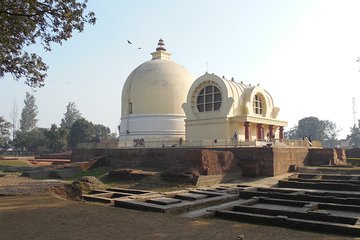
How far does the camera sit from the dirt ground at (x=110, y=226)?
7.12 metres

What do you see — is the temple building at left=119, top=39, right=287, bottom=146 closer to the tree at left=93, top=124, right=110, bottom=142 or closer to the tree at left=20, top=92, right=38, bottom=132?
the tree at left=93, top=124, right=110, bottom=142

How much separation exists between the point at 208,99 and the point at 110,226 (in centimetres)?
2442

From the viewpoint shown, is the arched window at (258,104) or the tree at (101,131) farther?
the tree at (101,131)

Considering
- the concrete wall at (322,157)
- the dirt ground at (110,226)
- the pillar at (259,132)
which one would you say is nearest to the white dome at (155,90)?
the pillar at (259,132)


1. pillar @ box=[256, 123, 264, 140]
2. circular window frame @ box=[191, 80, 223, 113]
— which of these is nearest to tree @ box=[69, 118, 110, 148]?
circular window frame @ box=[191, 80, 223, 113]

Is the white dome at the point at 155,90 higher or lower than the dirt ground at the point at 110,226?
higher

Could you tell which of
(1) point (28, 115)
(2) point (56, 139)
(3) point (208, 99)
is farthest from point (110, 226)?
(1) point (28, 115)

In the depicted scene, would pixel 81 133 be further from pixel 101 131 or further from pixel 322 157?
pixel 322 157

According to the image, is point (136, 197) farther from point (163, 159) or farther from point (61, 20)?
point (163, 159)

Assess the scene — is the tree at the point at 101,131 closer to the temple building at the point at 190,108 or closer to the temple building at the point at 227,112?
the temple building at the point at 190,108

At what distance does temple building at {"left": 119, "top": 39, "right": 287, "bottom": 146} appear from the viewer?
2983 cm

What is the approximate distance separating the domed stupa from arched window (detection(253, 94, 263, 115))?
8.35 m

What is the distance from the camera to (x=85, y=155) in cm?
3114

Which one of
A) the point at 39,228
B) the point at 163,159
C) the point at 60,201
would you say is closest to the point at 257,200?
the point at 60,201
